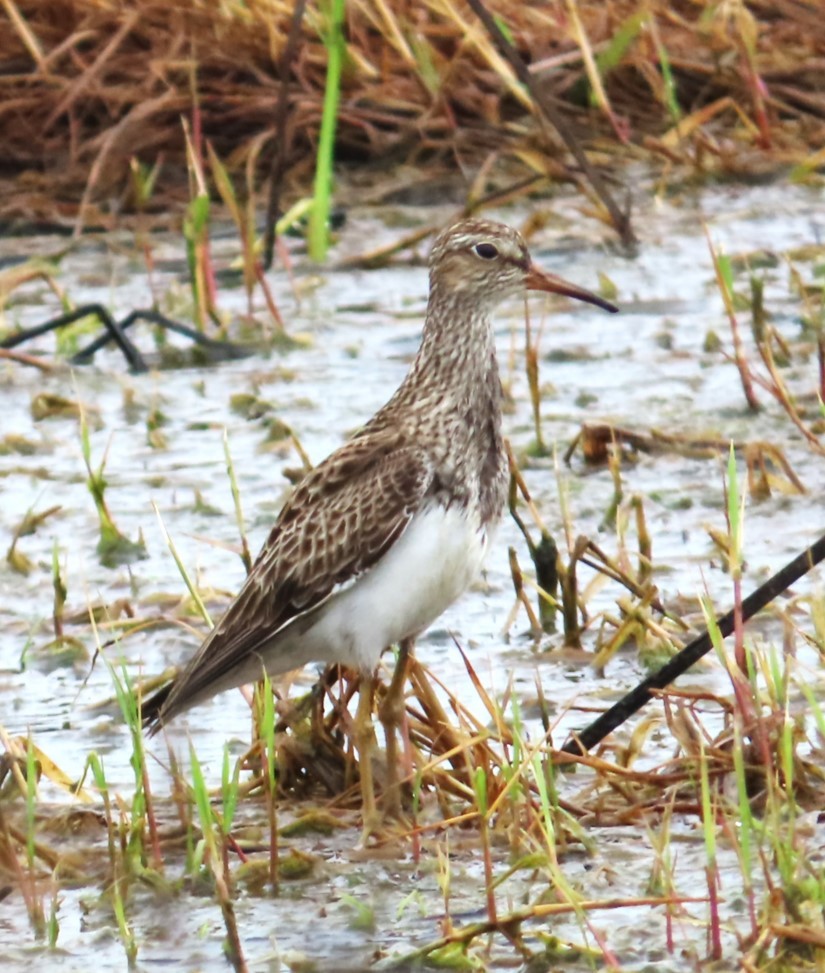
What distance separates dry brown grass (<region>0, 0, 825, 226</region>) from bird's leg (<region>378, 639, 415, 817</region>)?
5.36m

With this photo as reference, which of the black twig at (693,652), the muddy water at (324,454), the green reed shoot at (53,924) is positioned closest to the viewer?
the green reed shoot at (53,924)

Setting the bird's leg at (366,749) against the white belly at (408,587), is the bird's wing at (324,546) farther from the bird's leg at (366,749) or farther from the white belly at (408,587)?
the bird's leg at (366,749)

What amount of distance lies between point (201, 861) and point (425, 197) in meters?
6.11

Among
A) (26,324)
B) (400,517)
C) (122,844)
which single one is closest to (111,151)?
(26,324)

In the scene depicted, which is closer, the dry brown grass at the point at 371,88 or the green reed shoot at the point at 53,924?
the green reed shoot at the point at 53,924

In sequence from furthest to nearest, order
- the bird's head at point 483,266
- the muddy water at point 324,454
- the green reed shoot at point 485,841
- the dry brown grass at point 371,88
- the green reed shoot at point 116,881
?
the dry brown grass at point 371,88 → the bird's head at point 483,266 → the muddy water at point 324,454 → the green reed shoot at point 116,881 → the green reed shoot at point 485,841

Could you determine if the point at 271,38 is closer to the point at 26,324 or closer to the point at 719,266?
the point at 26,324

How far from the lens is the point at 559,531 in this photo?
6.83 m

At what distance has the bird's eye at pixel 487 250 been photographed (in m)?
5.54

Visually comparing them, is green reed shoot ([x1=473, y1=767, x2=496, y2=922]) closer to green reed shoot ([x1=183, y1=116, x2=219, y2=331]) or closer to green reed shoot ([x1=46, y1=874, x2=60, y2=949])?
green reed shoot ([x1=46, y1=874, x2=60, y2=949])

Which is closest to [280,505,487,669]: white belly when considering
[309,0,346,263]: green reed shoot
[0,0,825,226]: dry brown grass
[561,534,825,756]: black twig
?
[561,534,825,756]: black twig

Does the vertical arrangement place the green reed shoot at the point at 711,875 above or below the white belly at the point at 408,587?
below

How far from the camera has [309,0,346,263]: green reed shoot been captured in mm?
7970

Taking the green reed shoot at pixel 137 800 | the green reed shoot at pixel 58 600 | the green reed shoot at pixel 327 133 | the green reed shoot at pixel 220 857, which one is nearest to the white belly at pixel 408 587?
the green reed shoot at pixel 137 800
